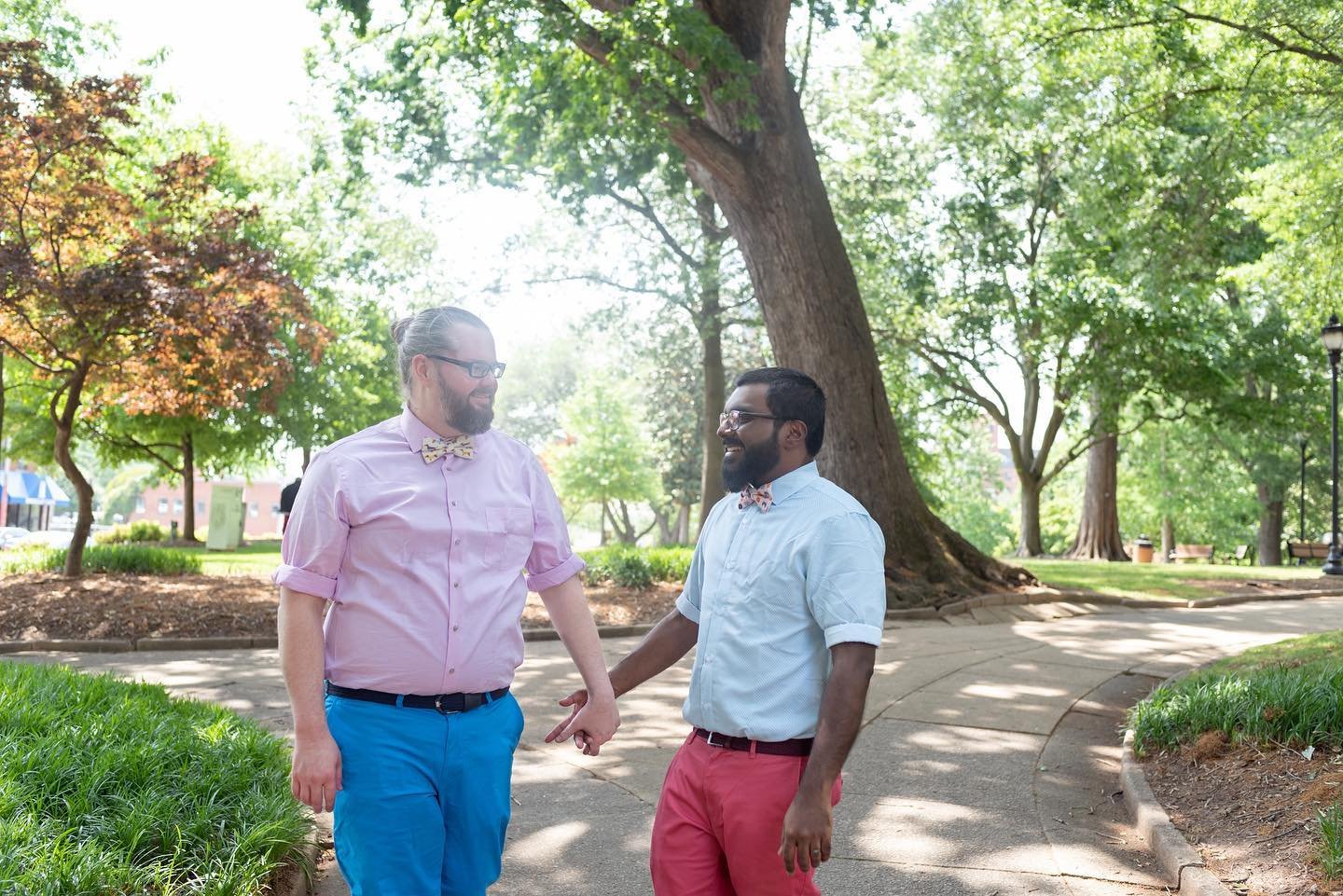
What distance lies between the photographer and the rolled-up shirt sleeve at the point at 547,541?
11.6 ft

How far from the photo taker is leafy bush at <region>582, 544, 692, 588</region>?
17016mm

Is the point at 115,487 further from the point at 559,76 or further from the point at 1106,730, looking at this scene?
the point at 1106,730

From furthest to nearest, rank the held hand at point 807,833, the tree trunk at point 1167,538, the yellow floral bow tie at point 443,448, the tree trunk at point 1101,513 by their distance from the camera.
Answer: the tree trunk at point 1167,538 < the tree trunk at point 1101,513 < the yellow floral bow tie at point 443,448 < the held hand at point 807,833

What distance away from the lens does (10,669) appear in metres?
7.57

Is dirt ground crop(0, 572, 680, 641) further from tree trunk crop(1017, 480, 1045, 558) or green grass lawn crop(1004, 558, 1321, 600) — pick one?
tree trunk crop(1017, 480, 1045, 558)

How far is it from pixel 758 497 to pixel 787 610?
33 cm

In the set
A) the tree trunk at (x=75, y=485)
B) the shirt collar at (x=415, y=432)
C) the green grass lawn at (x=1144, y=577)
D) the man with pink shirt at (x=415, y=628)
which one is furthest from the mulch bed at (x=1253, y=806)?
the tree trunk at (x=75, y=485)

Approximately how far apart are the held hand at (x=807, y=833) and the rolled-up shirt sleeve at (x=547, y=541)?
0.98 meters

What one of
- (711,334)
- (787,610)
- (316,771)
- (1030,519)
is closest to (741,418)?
(787,610)

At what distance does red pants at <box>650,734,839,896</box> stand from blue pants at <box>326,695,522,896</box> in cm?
46

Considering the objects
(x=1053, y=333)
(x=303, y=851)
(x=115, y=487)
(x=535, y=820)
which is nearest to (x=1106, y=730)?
(x=535, y=820)

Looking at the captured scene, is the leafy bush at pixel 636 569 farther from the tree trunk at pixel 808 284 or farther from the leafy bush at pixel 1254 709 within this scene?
the leafy bush at pixel 1254 709

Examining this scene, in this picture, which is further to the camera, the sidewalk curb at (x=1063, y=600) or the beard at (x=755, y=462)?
the sidewalk curb at (x=1063, y=600)

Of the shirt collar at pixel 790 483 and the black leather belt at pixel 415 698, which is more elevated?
the shirt collar at pixel 790 483
